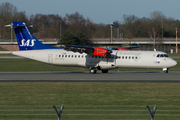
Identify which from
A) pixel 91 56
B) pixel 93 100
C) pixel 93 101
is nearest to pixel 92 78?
pixel 91 56

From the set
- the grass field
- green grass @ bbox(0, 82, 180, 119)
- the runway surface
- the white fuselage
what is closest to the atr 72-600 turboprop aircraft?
the white fuselage

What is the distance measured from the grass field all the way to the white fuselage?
29.9ft

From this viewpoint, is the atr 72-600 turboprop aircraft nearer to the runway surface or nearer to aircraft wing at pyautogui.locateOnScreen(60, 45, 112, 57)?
aircraft wing at pyautogui.locateOnScreen(60, 45, 112, 57)

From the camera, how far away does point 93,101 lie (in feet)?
49.2

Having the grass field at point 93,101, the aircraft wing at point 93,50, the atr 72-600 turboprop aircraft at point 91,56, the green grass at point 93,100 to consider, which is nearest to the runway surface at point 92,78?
the atr 72-600 turboprop aircraft at point 91,56

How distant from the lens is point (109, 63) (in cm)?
3111

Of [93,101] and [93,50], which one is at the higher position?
[93,50]

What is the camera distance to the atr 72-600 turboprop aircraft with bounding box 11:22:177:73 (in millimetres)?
30105

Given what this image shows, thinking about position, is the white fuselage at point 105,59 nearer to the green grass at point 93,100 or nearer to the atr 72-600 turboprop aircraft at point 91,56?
the atr 72-600 turboprop aircraft at point 91,56

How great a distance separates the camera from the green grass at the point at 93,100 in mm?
11641

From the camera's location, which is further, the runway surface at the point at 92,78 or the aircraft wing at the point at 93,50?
the aircraft wing at the point at 93,50

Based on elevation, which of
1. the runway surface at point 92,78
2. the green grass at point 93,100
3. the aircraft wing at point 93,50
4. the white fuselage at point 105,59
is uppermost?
the aircraft wing at point 93,50

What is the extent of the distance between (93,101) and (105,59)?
16590mm

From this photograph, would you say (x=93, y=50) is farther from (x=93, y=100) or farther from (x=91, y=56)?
(x=93, y=100)
